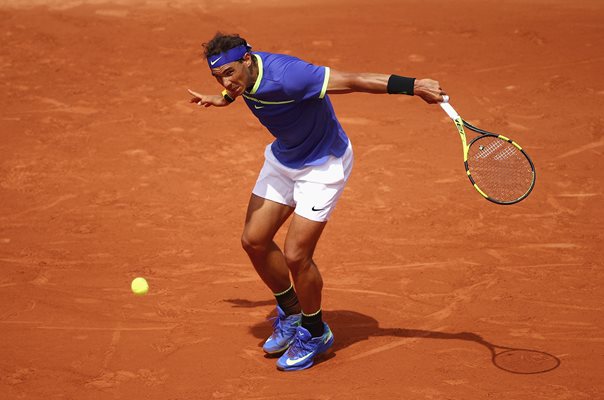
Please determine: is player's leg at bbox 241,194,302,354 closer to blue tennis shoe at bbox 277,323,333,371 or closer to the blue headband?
blue tennis shoe at bbox 277,323,333,371

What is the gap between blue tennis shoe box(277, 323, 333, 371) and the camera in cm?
622

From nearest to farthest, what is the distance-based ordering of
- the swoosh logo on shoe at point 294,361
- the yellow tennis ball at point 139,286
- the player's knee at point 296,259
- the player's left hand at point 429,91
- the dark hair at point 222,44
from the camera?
the player's left hand at point 429,91 → the dark hair at point 222,44 → the player's knee at point 296,259 → the swoosh logo on shoe at point 294,361 → the yellow tennis ball at point 139,286

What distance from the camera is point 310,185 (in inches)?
238

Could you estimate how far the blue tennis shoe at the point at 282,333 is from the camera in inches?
253

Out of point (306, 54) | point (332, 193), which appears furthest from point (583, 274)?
point (306, 54)

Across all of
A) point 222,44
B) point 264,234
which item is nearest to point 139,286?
point 264,234

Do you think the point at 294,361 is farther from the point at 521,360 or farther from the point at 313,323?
the point at 521,360

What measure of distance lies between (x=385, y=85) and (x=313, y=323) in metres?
1.75

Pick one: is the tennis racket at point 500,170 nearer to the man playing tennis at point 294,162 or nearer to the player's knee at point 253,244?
the man playing tennis at point 294,162

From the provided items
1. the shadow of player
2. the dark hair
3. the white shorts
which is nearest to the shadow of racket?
the shadow of player

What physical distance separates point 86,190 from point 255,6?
5.68 metres

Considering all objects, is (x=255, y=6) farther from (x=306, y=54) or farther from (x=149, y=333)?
→ (x=149, y=333)

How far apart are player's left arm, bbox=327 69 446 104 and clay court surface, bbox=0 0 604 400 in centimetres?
186

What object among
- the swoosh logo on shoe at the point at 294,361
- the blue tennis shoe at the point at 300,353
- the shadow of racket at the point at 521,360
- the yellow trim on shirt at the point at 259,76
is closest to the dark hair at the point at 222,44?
the yellow trim on shirt at the point at 259,76
